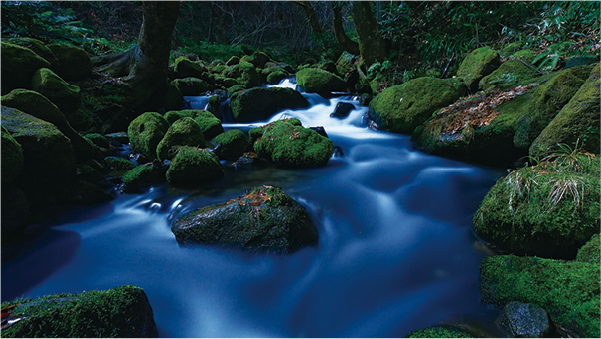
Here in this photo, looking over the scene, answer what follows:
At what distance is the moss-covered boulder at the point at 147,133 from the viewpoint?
533 cm

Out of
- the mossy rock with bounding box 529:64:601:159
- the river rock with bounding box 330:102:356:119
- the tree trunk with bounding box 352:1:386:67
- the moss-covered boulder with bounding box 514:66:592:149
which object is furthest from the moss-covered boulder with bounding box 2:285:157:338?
the tree trunk with bounding box 352:1:386:67

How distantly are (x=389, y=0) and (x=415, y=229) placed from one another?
10188mm

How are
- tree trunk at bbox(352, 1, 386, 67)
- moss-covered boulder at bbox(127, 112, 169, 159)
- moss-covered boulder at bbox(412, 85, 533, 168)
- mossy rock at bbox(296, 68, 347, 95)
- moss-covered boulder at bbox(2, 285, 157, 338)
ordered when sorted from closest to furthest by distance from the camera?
moss-covered boulder at bbox(2, 285, 157, 338), moss-covered boulder at bbox(412, 85, 533, 168), moss-covered boulder at bbox(127, 112, 169, 159), tree trunk at bbox(352, 1, 386, 67), mossy rock at bbox(296, 68, 347, 95)

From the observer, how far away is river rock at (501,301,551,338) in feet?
6.51

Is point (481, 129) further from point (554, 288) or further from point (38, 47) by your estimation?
point (38, 47)

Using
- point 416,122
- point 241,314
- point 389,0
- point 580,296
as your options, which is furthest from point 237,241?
point 389,0

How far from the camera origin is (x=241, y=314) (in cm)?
259

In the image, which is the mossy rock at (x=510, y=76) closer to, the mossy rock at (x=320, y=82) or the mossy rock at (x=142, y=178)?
the mossy rock at (x=320, y=82)

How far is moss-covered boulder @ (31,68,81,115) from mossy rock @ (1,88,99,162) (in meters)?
0.89

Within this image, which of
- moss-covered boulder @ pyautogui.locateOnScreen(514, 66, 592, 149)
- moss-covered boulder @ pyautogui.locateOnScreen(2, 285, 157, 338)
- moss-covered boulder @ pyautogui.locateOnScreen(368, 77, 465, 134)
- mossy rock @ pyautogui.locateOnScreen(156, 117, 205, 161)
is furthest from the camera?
moss-covered boulder @ pyautogui.locateOnScreen(368, 77, 465, 134)

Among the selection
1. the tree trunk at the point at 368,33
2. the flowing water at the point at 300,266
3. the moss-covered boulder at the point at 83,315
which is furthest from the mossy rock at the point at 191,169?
the tree trunk at the point at 368,33

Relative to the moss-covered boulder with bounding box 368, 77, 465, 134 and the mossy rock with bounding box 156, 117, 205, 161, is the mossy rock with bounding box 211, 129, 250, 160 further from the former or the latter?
the moss-covered boulder with bounding box 368, 77, 465, 134

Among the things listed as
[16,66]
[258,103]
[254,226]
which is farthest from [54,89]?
[254,226]

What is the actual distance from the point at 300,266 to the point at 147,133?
409 centimetres
